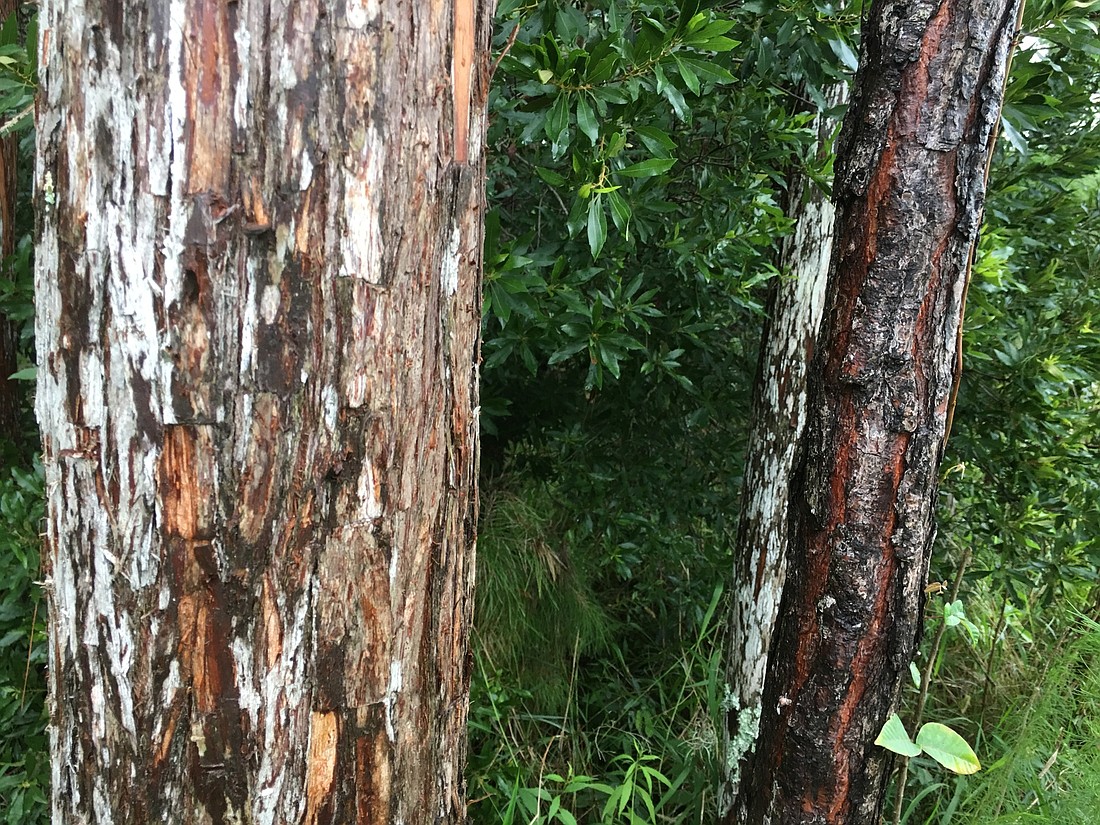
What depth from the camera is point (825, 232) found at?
8.06ft

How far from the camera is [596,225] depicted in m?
1.74

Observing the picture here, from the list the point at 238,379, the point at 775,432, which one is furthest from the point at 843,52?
the point at 238,379

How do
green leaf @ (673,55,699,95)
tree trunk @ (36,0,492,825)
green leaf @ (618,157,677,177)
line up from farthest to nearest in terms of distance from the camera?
green leaf @ (618,157,677,177) < green leaf @ (673,55,699,95) < tree trunk @ (36,0,492,825)

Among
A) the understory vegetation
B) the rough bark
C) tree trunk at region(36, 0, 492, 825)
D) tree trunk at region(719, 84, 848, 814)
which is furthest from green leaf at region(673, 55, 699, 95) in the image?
the rough bark

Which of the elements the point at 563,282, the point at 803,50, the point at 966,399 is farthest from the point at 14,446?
the point at 966,399

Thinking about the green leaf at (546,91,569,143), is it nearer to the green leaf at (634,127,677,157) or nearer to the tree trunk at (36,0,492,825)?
the green leaf at (634,127,677,157)

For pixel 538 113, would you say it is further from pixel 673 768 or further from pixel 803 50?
pixel 673 768

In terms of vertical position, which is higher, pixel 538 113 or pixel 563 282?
pixel 538 113

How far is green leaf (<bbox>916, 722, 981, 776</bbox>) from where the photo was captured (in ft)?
4.28

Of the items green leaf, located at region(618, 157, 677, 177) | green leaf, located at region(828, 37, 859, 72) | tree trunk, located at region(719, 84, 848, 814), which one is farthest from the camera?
tree trunk, located at region(719, 84, 848, 814)

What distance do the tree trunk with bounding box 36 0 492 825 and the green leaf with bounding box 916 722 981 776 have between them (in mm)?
958

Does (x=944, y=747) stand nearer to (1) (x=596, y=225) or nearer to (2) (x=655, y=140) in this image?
(1) (x=596, y=225)

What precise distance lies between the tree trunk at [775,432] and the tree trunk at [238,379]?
1723 millimetres

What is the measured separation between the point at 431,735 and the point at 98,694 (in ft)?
1.59
